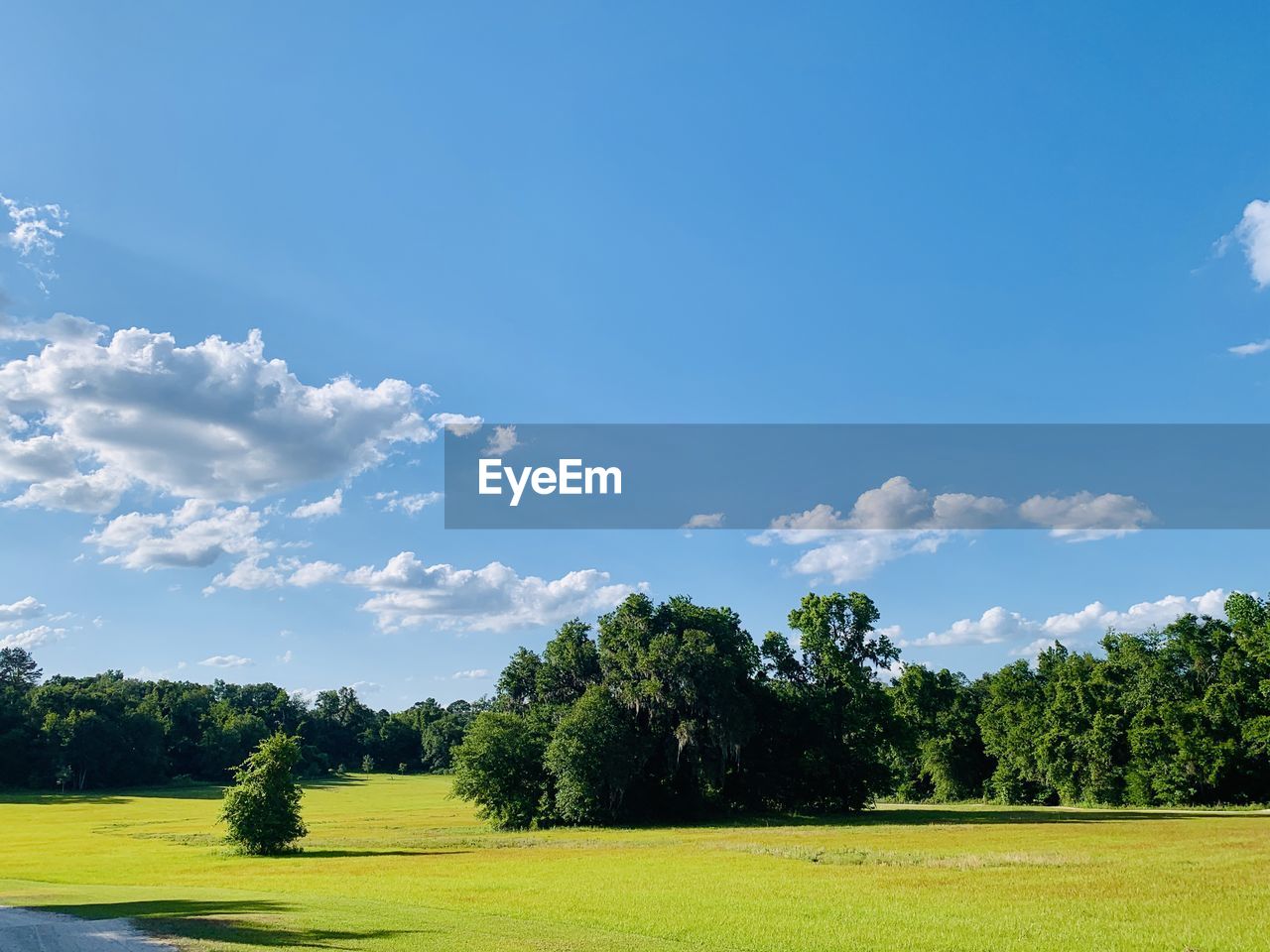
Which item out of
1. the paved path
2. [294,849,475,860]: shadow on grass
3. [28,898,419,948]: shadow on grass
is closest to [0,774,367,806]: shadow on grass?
[294,849,475,860]: shadow on grass

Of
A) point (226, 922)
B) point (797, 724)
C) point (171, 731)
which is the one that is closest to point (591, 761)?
point (797, 724)

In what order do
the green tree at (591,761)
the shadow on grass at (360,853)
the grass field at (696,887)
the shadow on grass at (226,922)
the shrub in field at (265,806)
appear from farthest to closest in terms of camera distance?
1. the green tree at (591,761)
2. the shrub in field at (265,806)
3. the shadow on grass at (360,853)
4. the grass field at (696,887)
5. the shadow on grass at (226,922)

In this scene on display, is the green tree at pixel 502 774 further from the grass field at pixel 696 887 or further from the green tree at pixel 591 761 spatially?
the grass field at pixel 696 887

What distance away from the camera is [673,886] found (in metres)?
28.7

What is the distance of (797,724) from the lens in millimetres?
69375

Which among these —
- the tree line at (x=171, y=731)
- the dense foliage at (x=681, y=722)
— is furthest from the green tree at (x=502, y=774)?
the tree line at (x=171, y=731)

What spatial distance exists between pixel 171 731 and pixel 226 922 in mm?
137675

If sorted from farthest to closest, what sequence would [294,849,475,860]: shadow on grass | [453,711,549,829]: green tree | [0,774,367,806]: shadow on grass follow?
1. [0,774,367,806]: shadow on grass
2. [453,711,549,829]: green tree
3. [294,849,475,860]: shadow on grass

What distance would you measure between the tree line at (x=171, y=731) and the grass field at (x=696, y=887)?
34.9 m

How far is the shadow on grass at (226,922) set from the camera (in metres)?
18.0

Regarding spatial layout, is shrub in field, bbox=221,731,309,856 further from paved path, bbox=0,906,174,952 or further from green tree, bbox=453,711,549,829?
paved path, bbox=0,906,174,952

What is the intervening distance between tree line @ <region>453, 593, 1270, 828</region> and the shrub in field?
1635cm

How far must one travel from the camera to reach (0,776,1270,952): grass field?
64.6 feet

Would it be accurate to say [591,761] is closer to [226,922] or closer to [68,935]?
[226,922]
